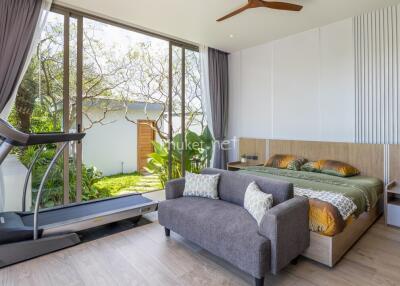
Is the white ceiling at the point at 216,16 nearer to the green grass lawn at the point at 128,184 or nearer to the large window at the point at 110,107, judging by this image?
the large window at the point at 110,107

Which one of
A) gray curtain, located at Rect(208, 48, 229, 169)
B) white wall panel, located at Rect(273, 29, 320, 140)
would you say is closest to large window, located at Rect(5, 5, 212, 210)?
gray curtain, located at Rect(208, 48, 229, 169)

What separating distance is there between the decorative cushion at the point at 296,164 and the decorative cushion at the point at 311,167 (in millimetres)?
71

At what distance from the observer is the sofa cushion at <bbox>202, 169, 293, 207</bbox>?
91.7 inches

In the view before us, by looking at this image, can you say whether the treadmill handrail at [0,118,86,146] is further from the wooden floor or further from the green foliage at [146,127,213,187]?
the green foliage at [146,127,213,187]

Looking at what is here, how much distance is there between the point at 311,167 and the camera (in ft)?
12.1

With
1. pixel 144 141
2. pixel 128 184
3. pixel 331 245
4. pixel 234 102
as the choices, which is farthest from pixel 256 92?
pixel 331 245

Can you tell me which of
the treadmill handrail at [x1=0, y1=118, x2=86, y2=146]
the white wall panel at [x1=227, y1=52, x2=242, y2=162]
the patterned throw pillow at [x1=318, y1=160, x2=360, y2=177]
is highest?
the white wall panel at [x1=227, y1=52, x2=242, y2=162]

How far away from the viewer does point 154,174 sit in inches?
192

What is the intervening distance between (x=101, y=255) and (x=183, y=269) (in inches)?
34.6

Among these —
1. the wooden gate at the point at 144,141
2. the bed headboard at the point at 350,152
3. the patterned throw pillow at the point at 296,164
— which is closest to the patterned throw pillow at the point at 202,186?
the patterned throw pillow at the point at 296,164

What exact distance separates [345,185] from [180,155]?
2861 mm

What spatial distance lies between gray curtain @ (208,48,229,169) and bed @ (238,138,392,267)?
2.78 feet

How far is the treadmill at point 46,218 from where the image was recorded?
7.16 feet

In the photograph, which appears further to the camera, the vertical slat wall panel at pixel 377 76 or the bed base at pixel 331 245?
the vertical slat wall panel at pixel 377 76
